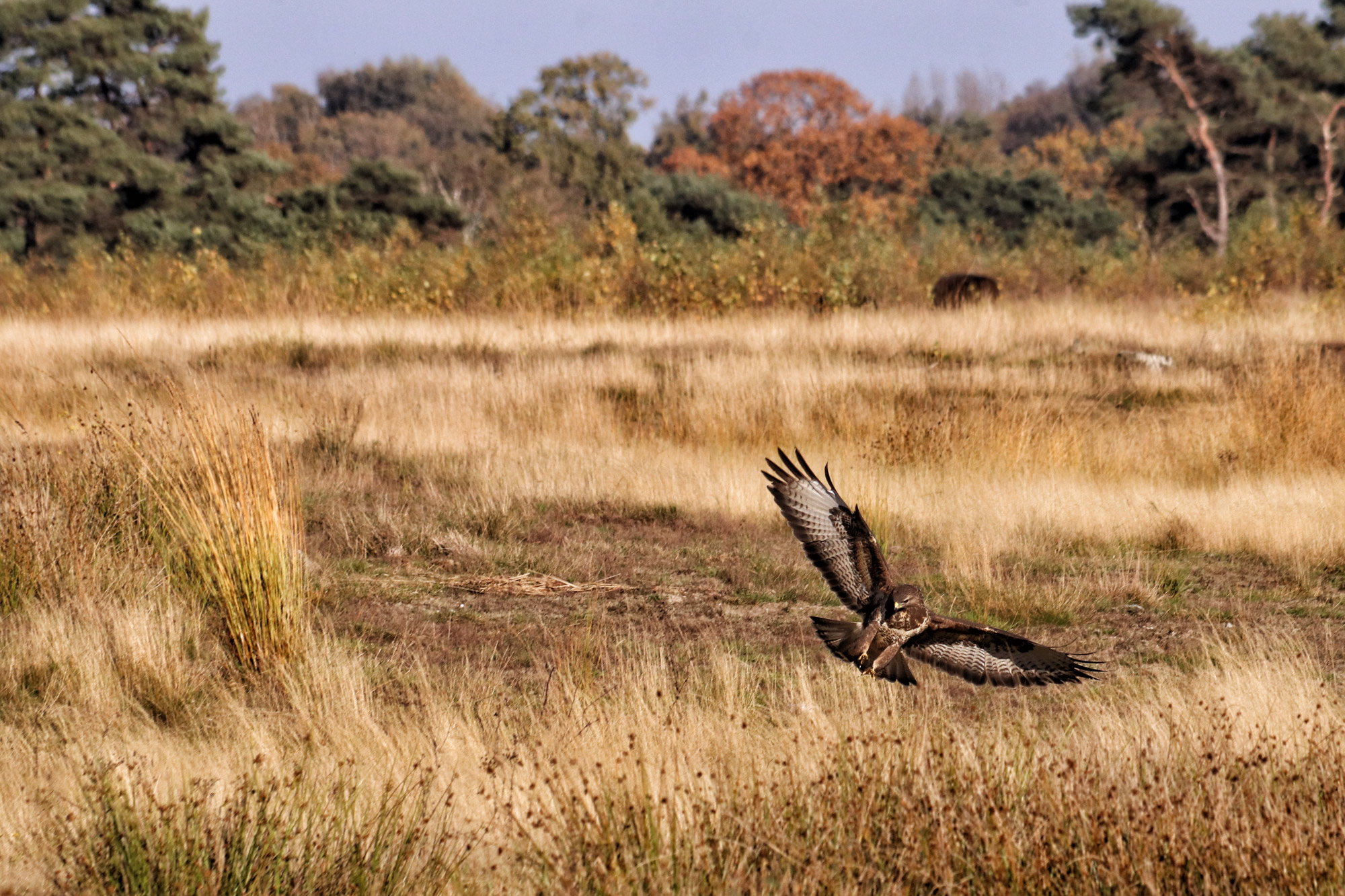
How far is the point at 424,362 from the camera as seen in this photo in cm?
1294

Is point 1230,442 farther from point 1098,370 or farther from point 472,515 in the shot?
point 472,515

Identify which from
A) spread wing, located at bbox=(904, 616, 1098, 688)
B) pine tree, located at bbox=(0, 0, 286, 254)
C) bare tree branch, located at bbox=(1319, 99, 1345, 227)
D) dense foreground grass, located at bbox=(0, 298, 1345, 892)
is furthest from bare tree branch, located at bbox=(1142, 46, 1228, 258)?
spread wing, located at bbox=(904, 616, 1098, 688)

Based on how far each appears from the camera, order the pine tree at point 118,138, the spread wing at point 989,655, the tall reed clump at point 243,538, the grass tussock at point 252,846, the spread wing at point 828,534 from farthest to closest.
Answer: the pine tree at point 118,138 < the tall reed clump at point 243,538 < the spread wing at point 828,534 < the spread wing at point 989,655 < the grass tussock at point 252,846

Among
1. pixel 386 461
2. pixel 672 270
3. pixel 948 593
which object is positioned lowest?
Answer: pixel 948 593

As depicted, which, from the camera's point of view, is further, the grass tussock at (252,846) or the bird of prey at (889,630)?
the bird of prey at (889,630)

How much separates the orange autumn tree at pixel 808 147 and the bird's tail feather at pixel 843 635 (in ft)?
134

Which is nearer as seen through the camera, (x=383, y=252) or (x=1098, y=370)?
(x=1098, y=370)

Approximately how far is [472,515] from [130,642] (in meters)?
3.18

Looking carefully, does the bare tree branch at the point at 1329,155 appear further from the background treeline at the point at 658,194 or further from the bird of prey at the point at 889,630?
the bird of prey at the point at 889,630

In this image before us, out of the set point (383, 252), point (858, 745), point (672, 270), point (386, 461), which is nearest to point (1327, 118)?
point (672, 270)

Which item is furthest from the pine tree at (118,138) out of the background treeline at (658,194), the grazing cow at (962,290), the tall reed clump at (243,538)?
the tall reed clump at (243,538)

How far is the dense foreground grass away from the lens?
2875 mm

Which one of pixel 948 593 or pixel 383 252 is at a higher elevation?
pixel 383 252

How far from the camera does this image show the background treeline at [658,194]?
666 inches
